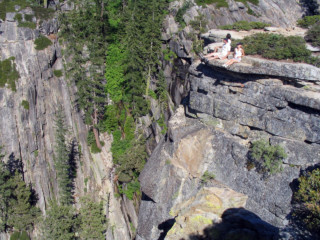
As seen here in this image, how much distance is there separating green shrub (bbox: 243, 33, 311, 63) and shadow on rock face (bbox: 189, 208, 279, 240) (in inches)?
405

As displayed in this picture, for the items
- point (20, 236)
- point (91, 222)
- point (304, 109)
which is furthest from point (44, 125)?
point (304, 109)

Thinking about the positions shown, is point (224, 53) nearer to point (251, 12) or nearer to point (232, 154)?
point (232, 154)

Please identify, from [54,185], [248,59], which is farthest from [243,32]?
[54,185]

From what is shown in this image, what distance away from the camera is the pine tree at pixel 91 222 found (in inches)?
992

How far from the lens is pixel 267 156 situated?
51.8ft

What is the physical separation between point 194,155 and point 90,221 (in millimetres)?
13743

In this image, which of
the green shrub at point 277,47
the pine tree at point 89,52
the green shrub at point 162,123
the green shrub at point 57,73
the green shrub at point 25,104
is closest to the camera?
the green shrub at point 277,47

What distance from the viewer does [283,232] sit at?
1195 centimetres

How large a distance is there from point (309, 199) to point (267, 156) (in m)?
3.20

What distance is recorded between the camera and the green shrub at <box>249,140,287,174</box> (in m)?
15.6

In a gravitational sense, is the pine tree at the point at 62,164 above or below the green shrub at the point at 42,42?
below

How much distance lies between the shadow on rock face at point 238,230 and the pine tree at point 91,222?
15.4 metres

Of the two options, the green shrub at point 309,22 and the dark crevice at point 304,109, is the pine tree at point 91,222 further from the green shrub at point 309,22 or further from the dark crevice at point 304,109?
the green shrub at point 309,22

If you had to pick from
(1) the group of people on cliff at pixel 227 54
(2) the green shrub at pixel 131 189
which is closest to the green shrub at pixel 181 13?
(1) the group of people on cliff at pixel 227 54
